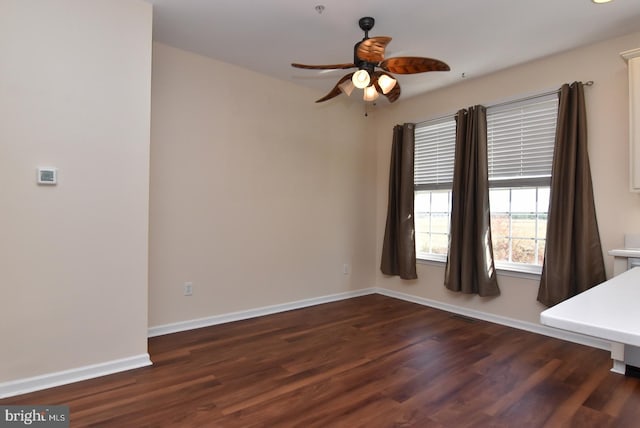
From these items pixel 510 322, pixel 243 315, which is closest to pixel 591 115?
pixel 510 322

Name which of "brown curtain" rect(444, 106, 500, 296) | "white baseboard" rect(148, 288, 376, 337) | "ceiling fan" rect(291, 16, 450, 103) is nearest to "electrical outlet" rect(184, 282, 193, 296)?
"white baseboard" rect(148, 288, 376, 337)

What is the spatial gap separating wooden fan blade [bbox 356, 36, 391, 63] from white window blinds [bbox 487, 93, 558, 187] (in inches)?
74.5

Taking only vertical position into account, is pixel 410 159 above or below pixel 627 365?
above

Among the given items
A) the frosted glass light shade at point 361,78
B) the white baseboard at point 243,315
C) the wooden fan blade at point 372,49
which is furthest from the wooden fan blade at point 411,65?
the white baseboard at point 243,315

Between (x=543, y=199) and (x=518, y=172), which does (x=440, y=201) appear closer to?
(x=518, y=172)

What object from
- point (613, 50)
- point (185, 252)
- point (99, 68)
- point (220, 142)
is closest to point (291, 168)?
point (220, 142)

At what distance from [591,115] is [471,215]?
1.33 metres

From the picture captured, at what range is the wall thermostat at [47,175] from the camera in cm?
220

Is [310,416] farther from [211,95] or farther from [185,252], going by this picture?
[211,95]

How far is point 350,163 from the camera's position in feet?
A: 15.3

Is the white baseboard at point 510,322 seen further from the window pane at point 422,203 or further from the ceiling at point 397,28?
the ceiling at point 397,28

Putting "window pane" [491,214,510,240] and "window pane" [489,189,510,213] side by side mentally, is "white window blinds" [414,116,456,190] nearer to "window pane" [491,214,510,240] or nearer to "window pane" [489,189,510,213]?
"window pane" [489,189,510,213]

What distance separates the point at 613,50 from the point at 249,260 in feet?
12.5

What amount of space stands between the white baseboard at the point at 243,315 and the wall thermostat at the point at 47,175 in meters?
1.55
